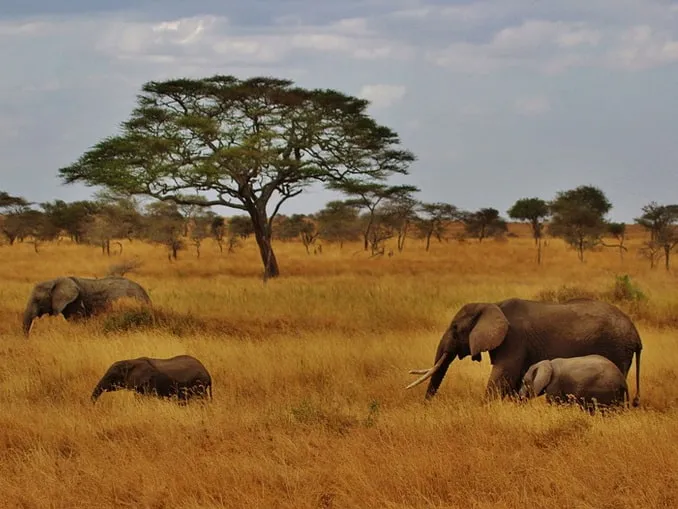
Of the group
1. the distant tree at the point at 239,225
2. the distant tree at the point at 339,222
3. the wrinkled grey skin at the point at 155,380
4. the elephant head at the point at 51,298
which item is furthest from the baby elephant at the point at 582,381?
the distant tree at the point at 239,225

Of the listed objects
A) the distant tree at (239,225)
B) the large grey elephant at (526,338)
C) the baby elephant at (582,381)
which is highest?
the distant tree at (239,225)

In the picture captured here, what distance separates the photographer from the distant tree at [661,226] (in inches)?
1253

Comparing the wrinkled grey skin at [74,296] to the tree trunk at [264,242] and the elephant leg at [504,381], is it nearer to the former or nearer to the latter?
the elephant leg at [504,381]

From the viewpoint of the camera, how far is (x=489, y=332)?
8.20 metres

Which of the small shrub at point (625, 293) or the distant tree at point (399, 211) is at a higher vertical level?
the distant tree at point (399, 211)

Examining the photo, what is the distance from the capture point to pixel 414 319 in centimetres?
1380

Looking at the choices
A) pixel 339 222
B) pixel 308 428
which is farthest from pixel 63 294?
pixel 339 222

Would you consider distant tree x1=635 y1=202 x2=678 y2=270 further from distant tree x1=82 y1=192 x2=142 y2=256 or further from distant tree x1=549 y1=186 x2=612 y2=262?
distant tree x1=82 y1=192 x2=142 y2=256

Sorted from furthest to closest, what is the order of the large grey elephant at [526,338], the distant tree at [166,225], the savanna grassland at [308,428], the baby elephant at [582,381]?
the distant tree at [166,225] < the large grey elephant at [526,338] < the baby elephant at [582,381] < the savanna grassland at [308,428]

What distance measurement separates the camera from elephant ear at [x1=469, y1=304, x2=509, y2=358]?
26.8 ft

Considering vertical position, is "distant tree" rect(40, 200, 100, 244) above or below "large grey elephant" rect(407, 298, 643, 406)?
above

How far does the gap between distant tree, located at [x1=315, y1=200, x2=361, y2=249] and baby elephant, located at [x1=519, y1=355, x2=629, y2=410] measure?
44.2 m

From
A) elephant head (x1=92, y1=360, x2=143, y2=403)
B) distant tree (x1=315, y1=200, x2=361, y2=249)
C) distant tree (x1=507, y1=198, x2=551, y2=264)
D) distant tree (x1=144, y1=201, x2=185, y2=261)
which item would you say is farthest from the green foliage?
elephant head (x1=92, y1=360, x2=143, y2=403)

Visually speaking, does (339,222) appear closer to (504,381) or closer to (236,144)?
(236,144)
